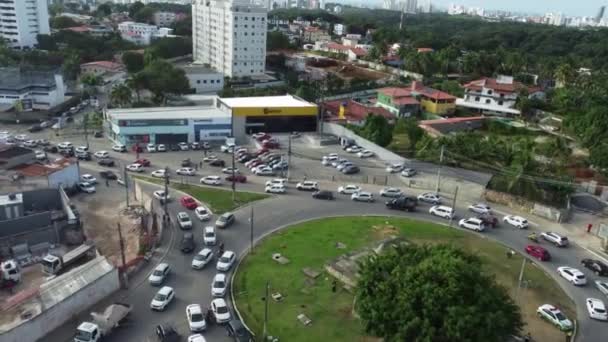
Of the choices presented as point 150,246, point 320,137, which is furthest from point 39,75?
point 150,246

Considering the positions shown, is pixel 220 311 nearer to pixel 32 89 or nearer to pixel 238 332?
pixel 238 332

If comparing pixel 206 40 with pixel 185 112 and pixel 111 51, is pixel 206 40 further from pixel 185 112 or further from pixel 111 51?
pixel 185 112

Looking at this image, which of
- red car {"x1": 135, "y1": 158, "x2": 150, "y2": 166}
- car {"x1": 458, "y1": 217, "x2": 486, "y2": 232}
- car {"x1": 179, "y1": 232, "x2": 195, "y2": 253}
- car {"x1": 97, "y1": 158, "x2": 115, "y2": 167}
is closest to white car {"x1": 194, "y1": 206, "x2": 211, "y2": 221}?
car {"x1": 179, "y1": 232, "x2": 195, "y2": 253}

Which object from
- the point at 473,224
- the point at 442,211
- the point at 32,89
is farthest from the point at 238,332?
the point at 32,89

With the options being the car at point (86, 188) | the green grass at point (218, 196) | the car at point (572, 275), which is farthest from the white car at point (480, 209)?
the car at point (86, 188)

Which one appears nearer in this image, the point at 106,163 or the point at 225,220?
the point at 225,220

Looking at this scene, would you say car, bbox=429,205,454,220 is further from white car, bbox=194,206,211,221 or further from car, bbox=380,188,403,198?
white car, bbox=194,206,211,221
